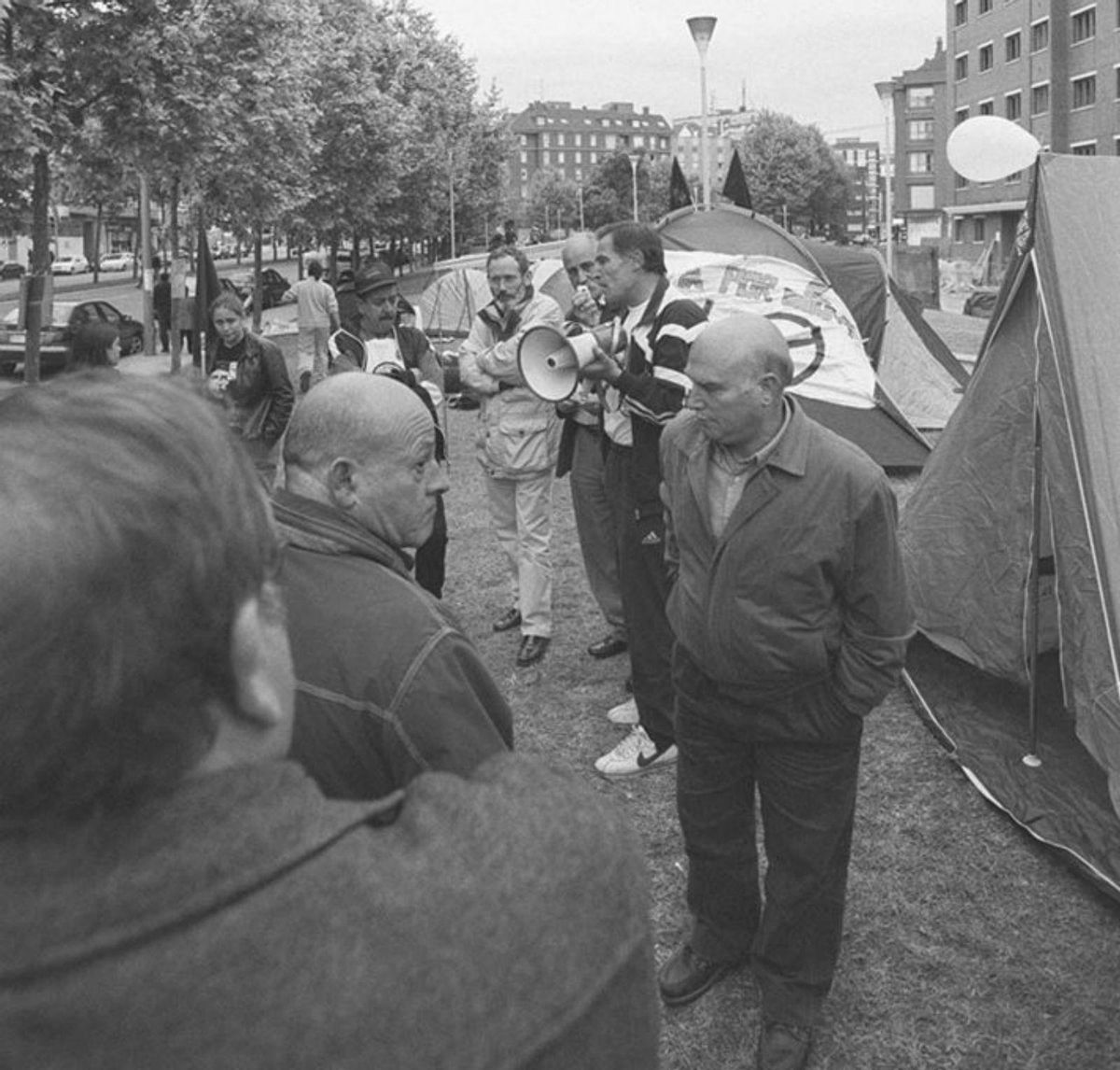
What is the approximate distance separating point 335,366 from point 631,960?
19.3 ft

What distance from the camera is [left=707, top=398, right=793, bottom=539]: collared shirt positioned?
322cm

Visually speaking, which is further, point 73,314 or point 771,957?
point 73,314

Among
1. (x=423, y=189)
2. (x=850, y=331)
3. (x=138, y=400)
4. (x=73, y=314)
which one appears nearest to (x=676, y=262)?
(x=850, y=331)

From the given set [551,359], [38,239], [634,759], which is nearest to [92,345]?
[551,359]

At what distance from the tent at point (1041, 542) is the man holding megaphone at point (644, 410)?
1234 millimetres

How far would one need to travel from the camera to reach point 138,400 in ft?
3.38

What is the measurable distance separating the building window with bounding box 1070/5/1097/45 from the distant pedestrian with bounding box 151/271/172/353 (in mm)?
41089

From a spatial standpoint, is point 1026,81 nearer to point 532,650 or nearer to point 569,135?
point 532,650

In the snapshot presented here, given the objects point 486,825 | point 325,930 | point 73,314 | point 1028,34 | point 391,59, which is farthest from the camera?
point 1028,34

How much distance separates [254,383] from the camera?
7.21 m

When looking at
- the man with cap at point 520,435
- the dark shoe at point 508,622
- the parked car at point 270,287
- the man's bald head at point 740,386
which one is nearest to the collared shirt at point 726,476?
the man's bald head at point 740,386

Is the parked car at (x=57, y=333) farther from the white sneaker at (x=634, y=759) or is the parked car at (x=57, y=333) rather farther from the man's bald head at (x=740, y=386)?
the man's bald head at (x=740, y=386)

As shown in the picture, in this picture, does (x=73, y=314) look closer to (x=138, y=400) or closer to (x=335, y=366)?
(x=335, y=366)

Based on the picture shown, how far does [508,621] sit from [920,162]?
9078cm
